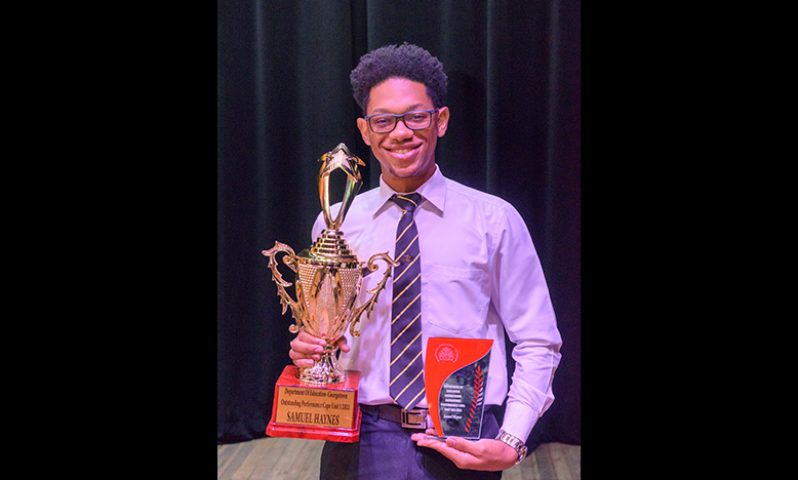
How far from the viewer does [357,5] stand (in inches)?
70.8

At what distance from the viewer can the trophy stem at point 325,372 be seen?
60.7 inches

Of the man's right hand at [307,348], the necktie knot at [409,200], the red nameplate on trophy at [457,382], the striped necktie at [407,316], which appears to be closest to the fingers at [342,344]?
the man's right hand at [307,348]

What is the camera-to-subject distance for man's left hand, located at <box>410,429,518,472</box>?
4.91ft

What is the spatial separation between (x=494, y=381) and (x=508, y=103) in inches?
27.0

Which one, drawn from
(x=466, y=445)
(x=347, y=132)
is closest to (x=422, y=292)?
(x=466, y=445)

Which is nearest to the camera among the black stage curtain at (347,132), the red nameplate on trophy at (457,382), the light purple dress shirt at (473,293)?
the red nameplate on trophy at (457,382)

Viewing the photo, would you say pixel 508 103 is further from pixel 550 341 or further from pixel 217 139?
pixel 217 139

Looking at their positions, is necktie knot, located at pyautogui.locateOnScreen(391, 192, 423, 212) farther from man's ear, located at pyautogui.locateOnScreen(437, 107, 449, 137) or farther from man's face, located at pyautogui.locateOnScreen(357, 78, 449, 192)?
man's ear, located at pyautogui.locateOnScreen(437, 107, 449, 137)

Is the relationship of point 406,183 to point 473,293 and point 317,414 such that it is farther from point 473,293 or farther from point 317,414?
point 317,414

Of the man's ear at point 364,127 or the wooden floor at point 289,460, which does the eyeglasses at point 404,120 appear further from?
the wooden floor at point 289,460

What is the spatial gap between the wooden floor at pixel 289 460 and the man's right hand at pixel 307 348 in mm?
382

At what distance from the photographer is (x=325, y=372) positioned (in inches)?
61.3

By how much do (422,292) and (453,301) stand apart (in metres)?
0.07

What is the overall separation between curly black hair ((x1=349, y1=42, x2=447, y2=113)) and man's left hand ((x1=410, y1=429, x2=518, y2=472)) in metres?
0.75
